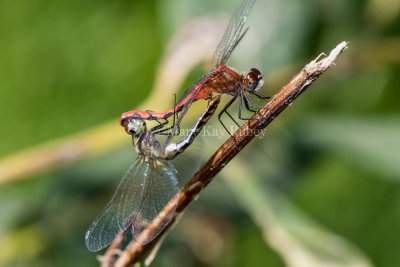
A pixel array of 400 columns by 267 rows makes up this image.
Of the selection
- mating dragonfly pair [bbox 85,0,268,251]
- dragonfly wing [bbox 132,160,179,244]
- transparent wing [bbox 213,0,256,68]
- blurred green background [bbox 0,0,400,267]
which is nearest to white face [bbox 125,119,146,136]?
mating dragonfly pair [bbox 85,0,268,251]

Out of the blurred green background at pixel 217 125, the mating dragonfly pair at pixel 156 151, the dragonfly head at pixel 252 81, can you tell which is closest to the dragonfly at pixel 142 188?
the mating dragonfly pair at pixel 156 151

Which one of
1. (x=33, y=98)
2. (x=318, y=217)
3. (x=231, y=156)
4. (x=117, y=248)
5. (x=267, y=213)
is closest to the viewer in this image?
(x=231, y=156)

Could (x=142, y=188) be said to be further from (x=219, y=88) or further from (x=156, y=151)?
(x=219, y=88)

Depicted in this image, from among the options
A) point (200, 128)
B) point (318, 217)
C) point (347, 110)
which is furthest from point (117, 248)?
point (347, 110)

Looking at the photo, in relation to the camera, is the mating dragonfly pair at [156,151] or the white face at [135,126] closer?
the mating dragonfly pair at [156,151]

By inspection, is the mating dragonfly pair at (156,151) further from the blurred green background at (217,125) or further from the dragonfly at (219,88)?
the blurred green background at (217,125)

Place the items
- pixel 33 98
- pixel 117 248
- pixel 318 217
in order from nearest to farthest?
pixel 117 248, pixel 318 217, pixel 33 98

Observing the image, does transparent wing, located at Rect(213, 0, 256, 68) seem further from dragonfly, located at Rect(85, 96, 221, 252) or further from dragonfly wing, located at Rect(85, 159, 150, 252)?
dragonfly wing, located at Rect(85, 159, 150, 252)

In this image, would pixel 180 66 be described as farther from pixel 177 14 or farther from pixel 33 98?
pixel 33 98
